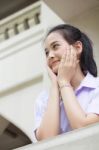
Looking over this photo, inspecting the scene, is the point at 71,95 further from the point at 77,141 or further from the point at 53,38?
the point at 77,141

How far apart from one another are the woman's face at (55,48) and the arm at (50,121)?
14cm

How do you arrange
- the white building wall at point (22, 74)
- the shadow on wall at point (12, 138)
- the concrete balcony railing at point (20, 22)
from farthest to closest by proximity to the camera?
the shadow on wall at point (12, 138)
the concrete balcony railing at point (20, 22)
the white building wall at point (22, 74)

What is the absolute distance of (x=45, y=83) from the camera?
Answer: 2936mm

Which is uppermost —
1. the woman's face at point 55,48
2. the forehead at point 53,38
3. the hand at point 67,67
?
the forehead at point 53,38

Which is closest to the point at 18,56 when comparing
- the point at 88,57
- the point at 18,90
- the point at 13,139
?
the point at 18,90

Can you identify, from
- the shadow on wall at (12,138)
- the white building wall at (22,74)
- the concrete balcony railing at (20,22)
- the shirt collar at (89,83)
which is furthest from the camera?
the shadow on wall at (12,138)

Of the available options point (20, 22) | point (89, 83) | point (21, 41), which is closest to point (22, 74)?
point (21, 41)

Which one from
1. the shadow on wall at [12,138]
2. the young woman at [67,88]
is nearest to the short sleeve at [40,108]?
the young woman at [67,88]

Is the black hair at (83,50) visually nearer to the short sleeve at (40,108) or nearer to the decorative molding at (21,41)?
the short sleeve at (40,108)

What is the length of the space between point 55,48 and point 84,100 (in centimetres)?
24

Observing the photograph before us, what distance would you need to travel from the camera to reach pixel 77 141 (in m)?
0.61

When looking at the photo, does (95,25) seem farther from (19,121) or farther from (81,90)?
(81,90)

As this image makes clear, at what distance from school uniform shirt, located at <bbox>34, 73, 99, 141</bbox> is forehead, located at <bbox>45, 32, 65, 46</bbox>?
0.18 meters

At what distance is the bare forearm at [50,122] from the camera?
1256 millimetres
